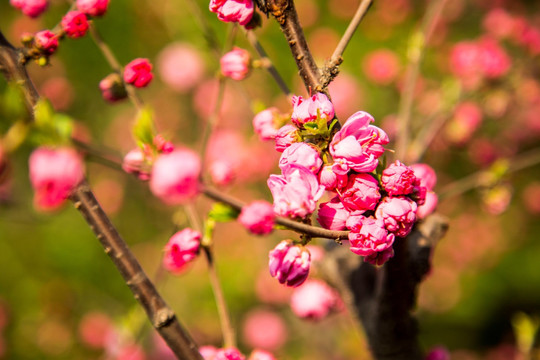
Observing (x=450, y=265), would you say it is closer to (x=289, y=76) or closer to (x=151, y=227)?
(x=289, y=76)

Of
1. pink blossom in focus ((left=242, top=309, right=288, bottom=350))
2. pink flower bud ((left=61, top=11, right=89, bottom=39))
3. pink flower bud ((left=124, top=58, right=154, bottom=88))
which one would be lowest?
pink blossom in focus ((left=242, top=309, right=288, bottom=350))

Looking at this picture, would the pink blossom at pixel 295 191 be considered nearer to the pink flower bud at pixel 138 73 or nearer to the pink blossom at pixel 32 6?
the pink flower bud at pixel 138 73

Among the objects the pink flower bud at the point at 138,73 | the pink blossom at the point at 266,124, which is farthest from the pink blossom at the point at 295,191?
the pink flower bud at the point at 138,73

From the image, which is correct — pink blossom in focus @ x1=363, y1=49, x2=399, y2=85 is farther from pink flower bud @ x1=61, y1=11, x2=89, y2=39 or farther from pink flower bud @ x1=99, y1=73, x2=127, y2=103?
pink flower bud @ x1=61, y1=11, x2=89, y2=39

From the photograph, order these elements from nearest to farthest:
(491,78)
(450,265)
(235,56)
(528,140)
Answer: (235,56), (491,78), (528,140), (450,265)

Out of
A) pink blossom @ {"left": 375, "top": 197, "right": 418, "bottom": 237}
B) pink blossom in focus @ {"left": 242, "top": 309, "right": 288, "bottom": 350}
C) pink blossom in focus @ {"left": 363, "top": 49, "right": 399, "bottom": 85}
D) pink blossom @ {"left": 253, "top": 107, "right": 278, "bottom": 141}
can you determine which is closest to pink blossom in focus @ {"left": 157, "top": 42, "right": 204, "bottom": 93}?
pink blossom in focus @ {"left": 363, "top": 49, "right": 399, "bottom": 85}

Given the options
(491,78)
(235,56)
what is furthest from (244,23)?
(491,78)

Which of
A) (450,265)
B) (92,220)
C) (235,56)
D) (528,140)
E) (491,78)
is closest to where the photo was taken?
(92,220)
